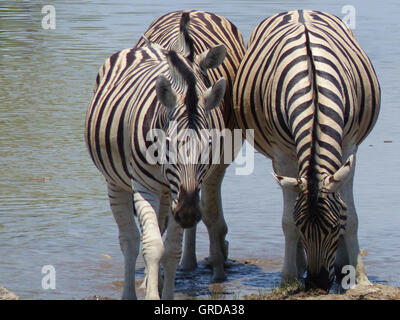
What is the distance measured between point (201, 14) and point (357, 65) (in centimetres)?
205

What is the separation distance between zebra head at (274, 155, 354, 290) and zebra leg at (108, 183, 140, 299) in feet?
3.99

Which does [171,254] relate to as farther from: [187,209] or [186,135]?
[186,135]

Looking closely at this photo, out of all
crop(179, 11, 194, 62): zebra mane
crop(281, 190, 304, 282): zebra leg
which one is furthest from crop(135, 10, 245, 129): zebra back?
crop(281, 190, 304, 282): zebra leg

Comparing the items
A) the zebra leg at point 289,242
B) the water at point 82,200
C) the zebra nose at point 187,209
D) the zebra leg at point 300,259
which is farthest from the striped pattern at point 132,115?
the zebra leg at point 300,259

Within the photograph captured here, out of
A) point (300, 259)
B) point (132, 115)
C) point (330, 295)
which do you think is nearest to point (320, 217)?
point (330, 295)

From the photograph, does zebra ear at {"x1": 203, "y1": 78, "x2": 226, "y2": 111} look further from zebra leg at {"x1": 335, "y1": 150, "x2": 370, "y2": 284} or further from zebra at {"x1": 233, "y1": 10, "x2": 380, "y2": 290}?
zebra leg at {"x1": 335, "y1": 150, "x2": 370, "y2": 284}

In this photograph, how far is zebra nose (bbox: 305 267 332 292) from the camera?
700cm

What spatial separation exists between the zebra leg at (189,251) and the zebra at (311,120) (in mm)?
881

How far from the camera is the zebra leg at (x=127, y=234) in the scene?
756 centimetres

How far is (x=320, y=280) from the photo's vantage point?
23.0 feet

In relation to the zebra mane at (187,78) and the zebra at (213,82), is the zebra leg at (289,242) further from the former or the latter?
the zebra mane at (187,78)

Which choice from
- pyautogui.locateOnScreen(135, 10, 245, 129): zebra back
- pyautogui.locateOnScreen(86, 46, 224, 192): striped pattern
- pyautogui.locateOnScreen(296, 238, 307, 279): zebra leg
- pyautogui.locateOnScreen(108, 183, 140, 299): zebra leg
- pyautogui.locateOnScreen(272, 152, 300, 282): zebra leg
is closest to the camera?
pyautogui.locateOnScreen(86, 46, 224, 192): striped pattern

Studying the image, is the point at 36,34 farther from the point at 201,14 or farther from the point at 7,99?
the point at 201,14
